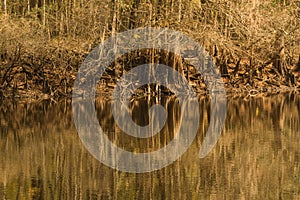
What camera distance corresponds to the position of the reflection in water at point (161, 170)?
12086mm

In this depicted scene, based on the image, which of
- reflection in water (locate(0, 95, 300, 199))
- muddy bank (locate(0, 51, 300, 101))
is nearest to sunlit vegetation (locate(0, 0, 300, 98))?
muddy bank (locate(0, 51, 300, 101))

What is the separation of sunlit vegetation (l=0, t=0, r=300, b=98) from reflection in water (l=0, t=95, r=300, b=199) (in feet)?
26.3

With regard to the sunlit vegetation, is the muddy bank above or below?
below

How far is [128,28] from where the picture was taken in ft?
106

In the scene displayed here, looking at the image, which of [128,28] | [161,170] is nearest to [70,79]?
[128,28]

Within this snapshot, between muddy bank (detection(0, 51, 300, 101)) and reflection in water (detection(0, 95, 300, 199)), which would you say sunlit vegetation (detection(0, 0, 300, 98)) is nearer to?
muddy bank (detection(0, 51, 300, 101))

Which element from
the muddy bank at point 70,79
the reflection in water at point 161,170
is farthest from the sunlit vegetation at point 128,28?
the reflection in water at point 161,170

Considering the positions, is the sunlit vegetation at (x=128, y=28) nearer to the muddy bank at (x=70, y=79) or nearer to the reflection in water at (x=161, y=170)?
the muddy bank at (x=70, y=79)

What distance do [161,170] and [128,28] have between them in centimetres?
1880

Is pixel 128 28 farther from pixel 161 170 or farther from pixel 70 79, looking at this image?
pixel 161 170

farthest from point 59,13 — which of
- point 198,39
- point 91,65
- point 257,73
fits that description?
point 257,73

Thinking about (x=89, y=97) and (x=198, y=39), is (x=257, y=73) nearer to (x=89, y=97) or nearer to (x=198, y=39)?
(x=198, y=39)

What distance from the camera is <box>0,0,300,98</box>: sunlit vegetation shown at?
103ft

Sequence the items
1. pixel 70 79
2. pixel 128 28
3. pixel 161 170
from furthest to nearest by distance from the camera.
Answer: pixel 70 79, pixel 128 28, pixel 161 170
